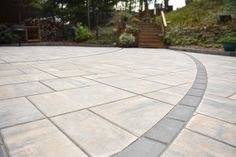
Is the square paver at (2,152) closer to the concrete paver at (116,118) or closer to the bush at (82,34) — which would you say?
the concrete paver at (116,118)

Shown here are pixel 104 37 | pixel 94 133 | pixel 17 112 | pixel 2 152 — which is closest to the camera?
pixel 2 152

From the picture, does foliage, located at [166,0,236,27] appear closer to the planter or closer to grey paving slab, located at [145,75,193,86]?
the planter

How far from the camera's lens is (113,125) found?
2.32 m

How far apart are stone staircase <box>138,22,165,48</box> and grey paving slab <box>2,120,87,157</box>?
1195cm

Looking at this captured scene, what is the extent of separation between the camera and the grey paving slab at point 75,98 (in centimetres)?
277

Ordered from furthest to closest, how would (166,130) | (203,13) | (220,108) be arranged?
(203,13) < (220,108) < (166,130)

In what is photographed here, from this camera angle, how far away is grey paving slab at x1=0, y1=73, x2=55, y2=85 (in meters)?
4.21

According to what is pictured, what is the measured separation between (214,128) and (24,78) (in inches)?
144

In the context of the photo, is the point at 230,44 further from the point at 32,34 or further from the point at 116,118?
the point at 32,34

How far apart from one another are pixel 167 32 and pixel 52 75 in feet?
34.8

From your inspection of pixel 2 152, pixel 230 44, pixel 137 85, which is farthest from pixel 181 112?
pixel 230 44

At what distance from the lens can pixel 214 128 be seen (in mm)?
2299

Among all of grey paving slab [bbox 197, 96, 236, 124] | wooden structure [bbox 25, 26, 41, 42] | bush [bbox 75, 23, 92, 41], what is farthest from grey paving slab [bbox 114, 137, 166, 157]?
wooden structure [bbox 25, 26, 41, 42]

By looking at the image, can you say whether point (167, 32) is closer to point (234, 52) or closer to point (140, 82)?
point (234, 52)
